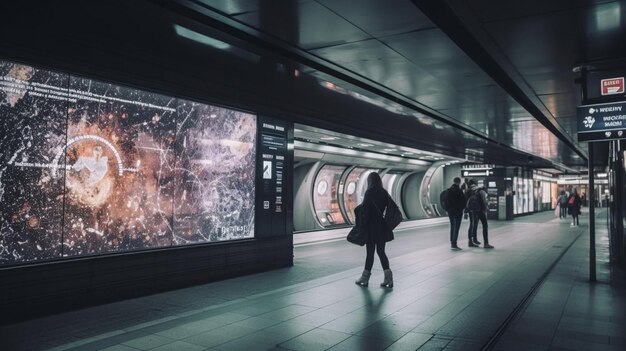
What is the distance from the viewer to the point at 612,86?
21.7 ft

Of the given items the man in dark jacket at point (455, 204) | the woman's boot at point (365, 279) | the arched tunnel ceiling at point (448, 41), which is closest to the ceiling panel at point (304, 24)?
the arched tunnel ceiling at point (448, 41)

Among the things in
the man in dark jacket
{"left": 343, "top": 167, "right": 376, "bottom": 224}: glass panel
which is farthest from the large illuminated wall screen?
{"left": 343, "top": 167, "right": 376, "bottom": 224}: glass panel

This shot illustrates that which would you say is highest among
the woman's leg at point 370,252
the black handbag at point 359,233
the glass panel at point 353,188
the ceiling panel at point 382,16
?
the ceiling panel at point 382,16

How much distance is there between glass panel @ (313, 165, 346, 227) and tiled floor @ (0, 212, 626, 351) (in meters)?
9.09

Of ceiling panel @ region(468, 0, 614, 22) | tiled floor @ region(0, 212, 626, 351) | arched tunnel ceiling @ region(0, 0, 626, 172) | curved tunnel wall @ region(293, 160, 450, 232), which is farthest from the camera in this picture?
curved tunnel wall @ region(293, 160, 450, 232)

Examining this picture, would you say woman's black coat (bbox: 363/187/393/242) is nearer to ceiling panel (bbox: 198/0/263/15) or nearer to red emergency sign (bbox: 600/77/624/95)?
ceiling panel (bbox: 198/0/263/15)

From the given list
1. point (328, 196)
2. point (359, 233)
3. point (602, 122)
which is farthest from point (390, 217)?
point (328, 196)

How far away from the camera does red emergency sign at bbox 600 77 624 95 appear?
6.55 meters

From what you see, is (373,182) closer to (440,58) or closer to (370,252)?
(370,252)

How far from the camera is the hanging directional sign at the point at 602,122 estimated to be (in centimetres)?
636

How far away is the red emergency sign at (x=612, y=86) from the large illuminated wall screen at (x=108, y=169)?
5.55m

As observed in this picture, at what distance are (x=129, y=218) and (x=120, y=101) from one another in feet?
4.85

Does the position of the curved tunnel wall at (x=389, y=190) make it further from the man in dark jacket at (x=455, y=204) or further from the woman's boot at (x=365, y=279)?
the woman's boot at (x=365, y=279)

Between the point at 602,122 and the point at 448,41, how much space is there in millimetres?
2790
